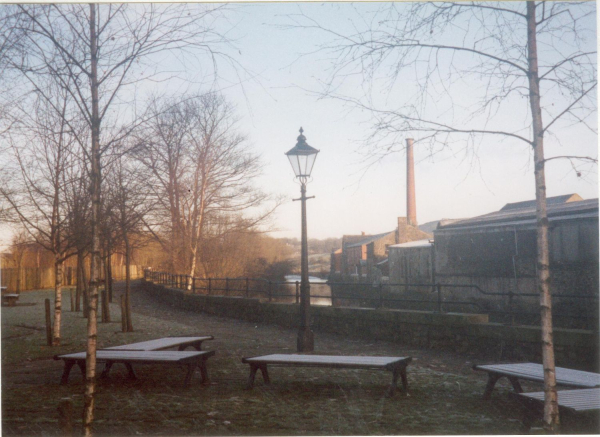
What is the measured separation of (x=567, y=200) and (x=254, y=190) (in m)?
14.5

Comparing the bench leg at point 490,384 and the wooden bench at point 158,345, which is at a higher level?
the wooden bench at point 158,345

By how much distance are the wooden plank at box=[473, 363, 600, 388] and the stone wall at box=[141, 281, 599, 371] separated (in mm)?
2392

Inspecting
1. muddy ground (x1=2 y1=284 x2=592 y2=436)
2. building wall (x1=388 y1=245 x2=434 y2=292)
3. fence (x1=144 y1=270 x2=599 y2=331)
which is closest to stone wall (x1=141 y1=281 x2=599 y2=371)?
fence (x1=144 y1=270 x2=599 y2=331)

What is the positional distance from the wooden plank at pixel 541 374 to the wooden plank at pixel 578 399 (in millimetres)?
190

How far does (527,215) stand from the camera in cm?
1576

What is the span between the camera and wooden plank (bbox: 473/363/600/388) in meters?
5.05

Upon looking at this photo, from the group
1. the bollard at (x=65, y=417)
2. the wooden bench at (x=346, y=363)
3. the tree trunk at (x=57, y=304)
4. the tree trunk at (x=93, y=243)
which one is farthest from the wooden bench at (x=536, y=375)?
the tree trunk at (x=57, y=304)

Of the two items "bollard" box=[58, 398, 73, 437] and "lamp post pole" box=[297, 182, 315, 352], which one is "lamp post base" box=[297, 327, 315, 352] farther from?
"bollard" box=[58, 398, 73, 437]

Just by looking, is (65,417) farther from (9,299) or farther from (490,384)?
(9,299)

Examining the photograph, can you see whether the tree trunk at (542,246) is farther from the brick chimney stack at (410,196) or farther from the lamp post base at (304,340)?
the brick chimney stack at (410,196)

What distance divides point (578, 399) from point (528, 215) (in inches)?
474

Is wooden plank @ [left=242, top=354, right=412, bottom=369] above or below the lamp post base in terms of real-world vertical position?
above

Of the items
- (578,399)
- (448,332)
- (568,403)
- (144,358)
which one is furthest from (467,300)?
(568,403)

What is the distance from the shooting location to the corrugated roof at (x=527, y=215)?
13.4 m
